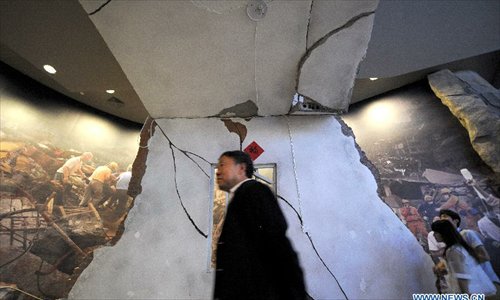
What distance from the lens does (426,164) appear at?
6.43 m

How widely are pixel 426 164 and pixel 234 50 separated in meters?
6.32

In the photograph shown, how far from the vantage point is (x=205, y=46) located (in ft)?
6.97

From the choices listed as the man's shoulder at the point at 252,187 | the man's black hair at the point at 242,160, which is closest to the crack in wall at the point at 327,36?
the man's black hair at the point at 242,160

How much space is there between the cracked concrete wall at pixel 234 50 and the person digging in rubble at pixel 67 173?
17.9 feet

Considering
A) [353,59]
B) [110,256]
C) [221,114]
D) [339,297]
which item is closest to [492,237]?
[339,297]

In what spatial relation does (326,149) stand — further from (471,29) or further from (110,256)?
(471,29)

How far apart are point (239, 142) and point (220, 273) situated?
5.29 ft

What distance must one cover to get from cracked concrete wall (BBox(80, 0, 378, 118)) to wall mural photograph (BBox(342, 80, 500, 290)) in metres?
4.32

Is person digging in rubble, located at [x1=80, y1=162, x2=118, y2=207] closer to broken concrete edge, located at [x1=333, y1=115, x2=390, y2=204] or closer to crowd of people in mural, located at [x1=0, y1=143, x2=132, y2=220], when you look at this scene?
crowd of people in mural, located at [x1=0, y1=143, x2=132, y2=220]

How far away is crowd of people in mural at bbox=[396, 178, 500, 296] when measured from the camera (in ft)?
7.19

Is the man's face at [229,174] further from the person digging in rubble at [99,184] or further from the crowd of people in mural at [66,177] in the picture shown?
the person digging in rubble at [99,184]

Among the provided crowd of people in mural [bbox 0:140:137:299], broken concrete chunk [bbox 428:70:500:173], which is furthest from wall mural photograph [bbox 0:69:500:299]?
broken concrete chunk [bbox 428:70:500:173]

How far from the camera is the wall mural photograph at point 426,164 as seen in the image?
557cm

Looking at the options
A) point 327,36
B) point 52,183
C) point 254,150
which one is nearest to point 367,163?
point 254,150
